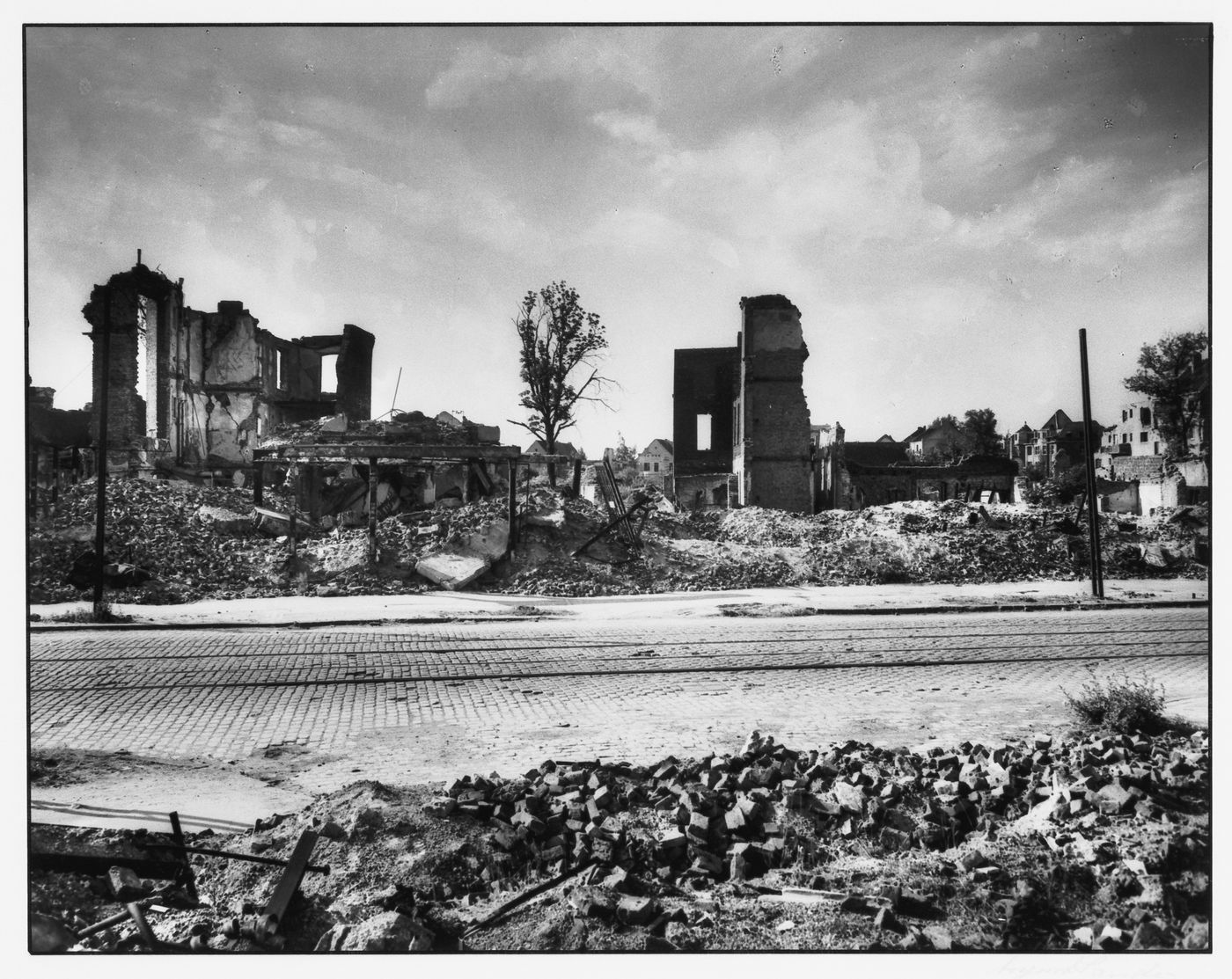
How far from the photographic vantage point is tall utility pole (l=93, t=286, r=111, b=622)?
579 cm

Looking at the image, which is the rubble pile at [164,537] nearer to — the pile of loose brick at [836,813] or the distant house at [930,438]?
the pile of loose brick at [836,813]

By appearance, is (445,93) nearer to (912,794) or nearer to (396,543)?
(912,794)

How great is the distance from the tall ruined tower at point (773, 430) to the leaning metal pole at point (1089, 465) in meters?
5.94

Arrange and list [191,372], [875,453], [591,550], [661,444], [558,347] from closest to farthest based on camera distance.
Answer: [558,347] < [191,372] < [661,444] < [591,550] < [875,453]

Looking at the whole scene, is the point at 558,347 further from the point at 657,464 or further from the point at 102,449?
the point at 657,464

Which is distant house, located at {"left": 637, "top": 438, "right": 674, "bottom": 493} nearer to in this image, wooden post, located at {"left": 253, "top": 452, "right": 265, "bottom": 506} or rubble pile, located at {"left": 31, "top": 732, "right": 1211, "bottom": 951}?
rubble pile, located at {"left": 31, "top": 732, "right": 1211, "bottom": 951}

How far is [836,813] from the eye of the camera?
13.1 feet

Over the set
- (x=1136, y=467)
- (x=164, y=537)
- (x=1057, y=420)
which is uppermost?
(x=1057, y=420)

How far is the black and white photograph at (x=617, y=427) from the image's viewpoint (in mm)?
3621

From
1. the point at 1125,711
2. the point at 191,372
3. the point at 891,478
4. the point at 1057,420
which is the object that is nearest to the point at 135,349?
the point at 191,372

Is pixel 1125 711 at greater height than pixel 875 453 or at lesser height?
lesser

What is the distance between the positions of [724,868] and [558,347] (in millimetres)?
4713

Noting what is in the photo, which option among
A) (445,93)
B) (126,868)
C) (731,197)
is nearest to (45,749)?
(126,868)

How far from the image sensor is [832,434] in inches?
659
